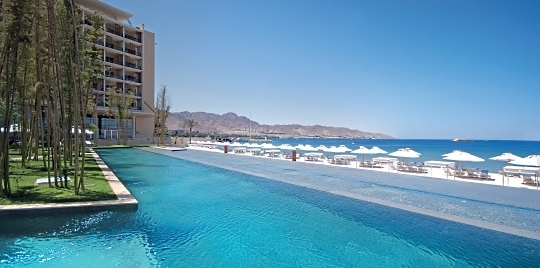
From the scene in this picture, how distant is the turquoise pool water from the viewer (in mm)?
6023

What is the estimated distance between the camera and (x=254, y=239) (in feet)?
23.5

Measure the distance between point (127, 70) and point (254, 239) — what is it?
47.8 metres

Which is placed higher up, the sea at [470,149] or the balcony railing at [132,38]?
the balcony railing at [132,38]

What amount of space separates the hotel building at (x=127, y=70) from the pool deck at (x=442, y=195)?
36.0 metres

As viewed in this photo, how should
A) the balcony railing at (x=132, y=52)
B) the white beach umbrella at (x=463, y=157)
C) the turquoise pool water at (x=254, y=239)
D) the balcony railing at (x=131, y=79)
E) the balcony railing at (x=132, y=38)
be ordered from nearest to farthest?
the turquoise pool water at (x=254, y=239) < the white beach umbrella at (x=463, y=157) < the balcony railing at (x=131, y=79) < the balcony railing at (x=132, y=52) < the balcony railing at (x=132, y=38)

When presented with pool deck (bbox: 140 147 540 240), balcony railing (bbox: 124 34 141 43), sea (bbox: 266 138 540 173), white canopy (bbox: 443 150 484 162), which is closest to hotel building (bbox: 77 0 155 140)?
balcony railing (bbox: 124 34 141 43)

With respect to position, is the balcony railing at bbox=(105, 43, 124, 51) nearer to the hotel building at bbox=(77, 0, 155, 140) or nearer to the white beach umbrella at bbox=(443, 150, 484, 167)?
the hotel building at bbox=(77, 0, 155, 140)

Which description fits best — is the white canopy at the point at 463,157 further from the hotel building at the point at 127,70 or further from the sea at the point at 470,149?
the hotel building at the point at 127,70

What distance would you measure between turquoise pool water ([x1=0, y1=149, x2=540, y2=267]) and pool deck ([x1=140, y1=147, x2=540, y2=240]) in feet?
2.47

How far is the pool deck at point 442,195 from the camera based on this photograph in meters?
8.66

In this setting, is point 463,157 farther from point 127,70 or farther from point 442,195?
point 127,70

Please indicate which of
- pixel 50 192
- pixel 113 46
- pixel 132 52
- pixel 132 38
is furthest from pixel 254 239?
pixel 132 38

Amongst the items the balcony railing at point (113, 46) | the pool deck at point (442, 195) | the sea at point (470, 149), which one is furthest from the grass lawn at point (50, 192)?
the balcony railing at point (113, 46)


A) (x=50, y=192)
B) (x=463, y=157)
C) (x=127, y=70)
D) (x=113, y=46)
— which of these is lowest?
(x=50, y=192)
